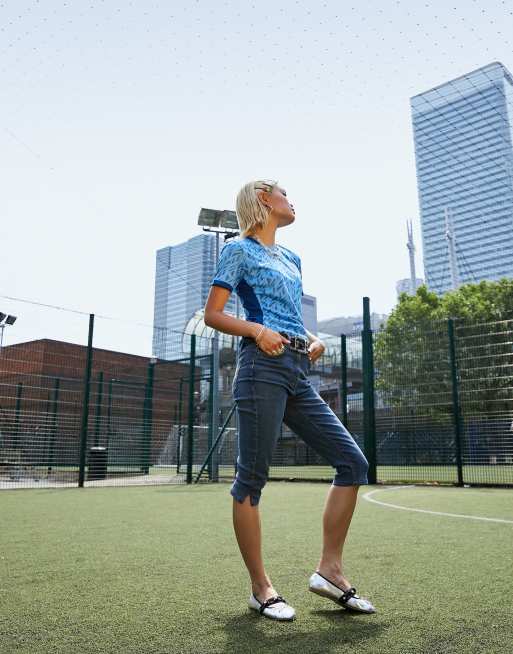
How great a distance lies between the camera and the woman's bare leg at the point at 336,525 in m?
2.20

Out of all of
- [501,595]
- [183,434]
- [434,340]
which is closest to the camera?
[501,595]

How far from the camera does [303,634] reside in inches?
71.1

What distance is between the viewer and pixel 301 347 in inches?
93.4

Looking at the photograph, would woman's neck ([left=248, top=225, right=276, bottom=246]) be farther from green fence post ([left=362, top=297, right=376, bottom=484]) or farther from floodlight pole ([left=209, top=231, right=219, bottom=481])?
floodlight pole ([left=209, top=231, right=219, bottom=481])

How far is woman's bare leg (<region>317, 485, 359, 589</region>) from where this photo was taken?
220 centimetres

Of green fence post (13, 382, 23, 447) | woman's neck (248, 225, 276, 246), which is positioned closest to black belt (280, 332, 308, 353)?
woman's neck (248, 225, 276, 246)

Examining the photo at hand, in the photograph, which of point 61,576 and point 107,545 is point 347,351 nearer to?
point 107,545

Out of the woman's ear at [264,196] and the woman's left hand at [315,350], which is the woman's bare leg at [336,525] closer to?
the woman's left hand at [315,350]

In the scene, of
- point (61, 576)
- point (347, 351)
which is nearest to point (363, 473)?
point (61, 576)

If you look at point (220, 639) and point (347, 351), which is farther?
point (347, 351)

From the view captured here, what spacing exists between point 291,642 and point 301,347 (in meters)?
1.09

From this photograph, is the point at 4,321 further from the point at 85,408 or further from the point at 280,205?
the point at 280,205

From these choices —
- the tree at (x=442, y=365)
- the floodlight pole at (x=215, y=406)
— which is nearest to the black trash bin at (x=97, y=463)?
the floodlight pole at (x=215, y=406)

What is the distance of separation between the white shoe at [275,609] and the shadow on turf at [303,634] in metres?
0.02
